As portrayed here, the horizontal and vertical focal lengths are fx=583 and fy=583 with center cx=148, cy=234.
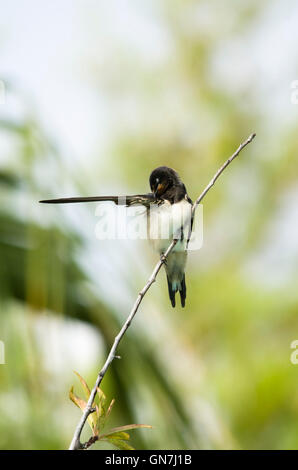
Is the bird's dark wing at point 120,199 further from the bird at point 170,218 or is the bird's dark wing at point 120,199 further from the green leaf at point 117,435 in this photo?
the green leaf at point 117,435

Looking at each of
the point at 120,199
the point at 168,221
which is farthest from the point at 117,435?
the point at 168,221

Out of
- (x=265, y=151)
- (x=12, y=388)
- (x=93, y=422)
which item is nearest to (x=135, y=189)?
(x=265, y=151)

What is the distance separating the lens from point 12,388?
63 centimetres

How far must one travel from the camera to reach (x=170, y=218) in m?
0.60

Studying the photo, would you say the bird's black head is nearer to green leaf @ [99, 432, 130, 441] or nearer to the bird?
the bird

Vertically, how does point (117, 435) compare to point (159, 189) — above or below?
below

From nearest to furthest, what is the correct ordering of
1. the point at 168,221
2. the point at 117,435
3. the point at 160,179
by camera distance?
the point at 117,435 → the point at 160,179 → the point at 168,221

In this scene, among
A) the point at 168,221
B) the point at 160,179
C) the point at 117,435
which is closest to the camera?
the point at 117,435

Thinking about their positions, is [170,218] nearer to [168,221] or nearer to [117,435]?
[168,221]

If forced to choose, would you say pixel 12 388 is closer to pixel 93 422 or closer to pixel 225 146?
pixel 93 422

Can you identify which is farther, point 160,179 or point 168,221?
point 168,221

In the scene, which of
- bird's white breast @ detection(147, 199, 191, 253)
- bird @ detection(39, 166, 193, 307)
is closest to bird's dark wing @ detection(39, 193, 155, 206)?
bird @ detection(39, 166, 193, 307)

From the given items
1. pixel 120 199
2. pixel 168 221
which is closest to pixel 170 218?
pixel 168 221

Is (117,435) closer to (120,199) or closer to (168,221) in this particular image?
(120,199)
